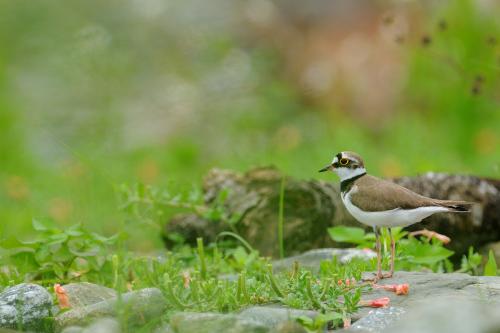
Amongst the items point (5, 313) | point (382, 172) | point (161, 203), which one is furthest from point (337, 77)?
point (5, 313)

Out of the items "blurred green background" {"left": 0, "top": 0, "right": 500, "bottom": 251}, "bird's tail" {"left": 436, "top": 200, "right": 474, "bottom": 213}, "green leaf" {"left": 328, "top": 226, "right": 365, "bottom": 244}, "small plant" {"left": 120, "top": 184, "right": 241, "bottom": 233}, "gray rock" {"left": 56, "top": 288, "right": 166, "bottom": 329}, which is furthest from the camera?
"blurred green background" {"left": 0, "top": 0, "right": 500, "bottom": 251}

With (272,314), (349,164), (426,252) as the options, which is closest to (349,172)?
(349,164)

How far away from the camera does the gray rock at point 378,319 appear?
3971 millimetres

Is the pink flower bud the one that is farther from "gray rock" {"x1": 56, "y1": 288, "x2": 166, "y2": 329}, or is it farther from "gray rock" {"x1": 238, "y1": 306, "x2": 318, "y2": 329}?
"gray rock" {"x1": 56, "y1": 288, "x2": 166, "y2": 329}

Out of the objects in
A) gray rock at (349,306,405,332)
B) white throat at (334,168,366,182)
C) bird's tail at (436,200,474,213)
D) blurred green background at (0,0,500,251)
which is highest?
blurred green background at (0,0,500,251)

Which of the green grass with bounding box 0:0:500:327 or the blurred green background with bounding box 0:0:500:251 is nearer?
the green grass with bounding box 0:0:500:327

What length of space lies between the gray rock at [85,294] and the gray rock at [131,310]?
0.31 metres

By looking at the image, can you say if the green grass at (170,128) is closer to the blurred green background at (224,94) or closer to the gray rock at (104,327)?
the blurred green background at (224,94)

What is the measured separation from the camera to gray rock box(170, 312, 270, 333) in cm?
364

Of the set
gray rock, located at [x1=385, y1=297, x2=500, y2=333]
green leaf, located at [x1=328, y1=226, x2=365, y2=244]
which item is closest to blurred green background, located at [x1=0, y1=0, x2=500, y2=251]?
green leaf, located at [x1=328, y1=226, x2=365, y2=244]

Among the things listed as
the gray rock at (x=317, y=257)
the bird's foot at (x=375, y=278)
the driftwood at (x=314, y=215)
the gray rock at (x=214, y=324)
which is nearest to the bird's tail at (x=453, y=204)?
the bird's foot at (x=375, y=278)

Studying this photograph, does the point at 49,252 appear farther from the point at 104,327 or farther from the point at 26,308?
the point at 104,327

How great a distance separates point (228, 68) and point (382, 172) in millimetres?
2957

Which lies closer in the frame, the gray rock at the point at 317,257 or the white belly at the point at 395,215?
the white belly at the point at 395,215
